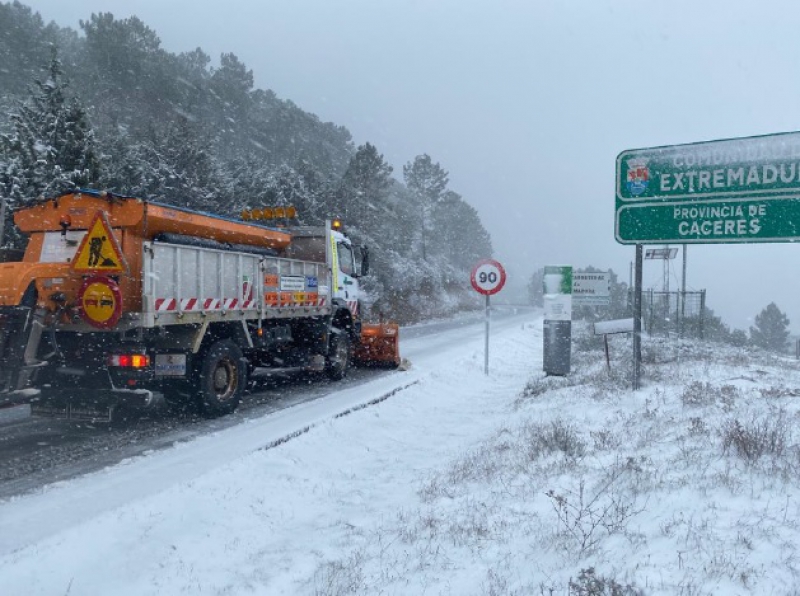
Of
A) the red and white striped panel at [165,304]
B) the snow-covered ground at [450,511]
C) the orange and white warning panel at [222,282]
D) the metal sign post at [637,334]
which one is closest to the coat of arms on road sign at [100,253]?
the orange and white warning panel at [222,282]

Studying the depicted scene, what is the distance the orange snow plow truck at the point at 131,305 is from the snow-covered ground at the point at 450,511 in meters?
1.38

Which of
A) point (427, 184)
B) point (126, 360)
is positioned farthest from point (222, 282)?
point (427, 184)

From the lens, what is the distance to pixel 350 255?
13711mm

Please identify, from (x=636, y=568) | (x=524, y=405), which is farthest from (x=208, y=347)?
(x=636, y=568)

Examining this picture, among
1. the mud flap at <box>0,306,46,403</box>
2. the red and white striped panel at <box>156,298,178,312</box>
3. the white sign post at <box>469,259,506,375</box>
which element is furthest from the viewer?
the white sign post at <box>469,259,506,375</box>

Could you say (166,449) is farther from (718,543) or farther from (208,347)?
(718,543)

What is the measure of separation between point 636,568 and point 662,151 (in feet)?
23.3

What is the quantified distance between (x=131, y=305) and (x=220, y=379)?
199cm

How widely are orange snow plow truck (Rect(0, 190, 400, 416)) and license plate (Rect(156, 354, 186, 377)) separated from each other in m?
0.01

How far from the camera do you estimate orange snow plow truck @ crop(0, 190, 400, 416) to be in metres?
6.95

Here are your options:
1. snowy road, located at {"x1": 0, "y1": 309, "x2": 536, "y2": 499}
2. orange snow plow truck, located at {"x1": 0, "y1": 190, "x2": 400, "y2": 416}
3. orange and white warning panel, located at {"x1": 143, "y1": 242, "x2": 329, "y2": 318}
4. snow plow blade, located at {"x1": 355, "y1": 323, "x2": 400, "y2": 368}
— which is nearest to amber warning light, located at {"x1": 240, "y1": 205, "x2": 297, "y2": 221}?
orange and white warning panel, located at {"x1": 143, "y1": 242, "x2": 329, "y2": 318}

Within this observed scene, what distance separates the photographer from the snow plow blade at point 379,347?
14195 mm

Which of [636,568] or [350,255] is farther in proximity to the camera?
[350,255]

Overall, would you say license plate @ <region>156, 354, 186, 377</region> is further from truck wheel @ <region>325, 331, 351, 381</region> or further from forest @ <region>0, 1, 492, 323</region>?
truck wheel @ <region>325, 331, 351, 381</region>
